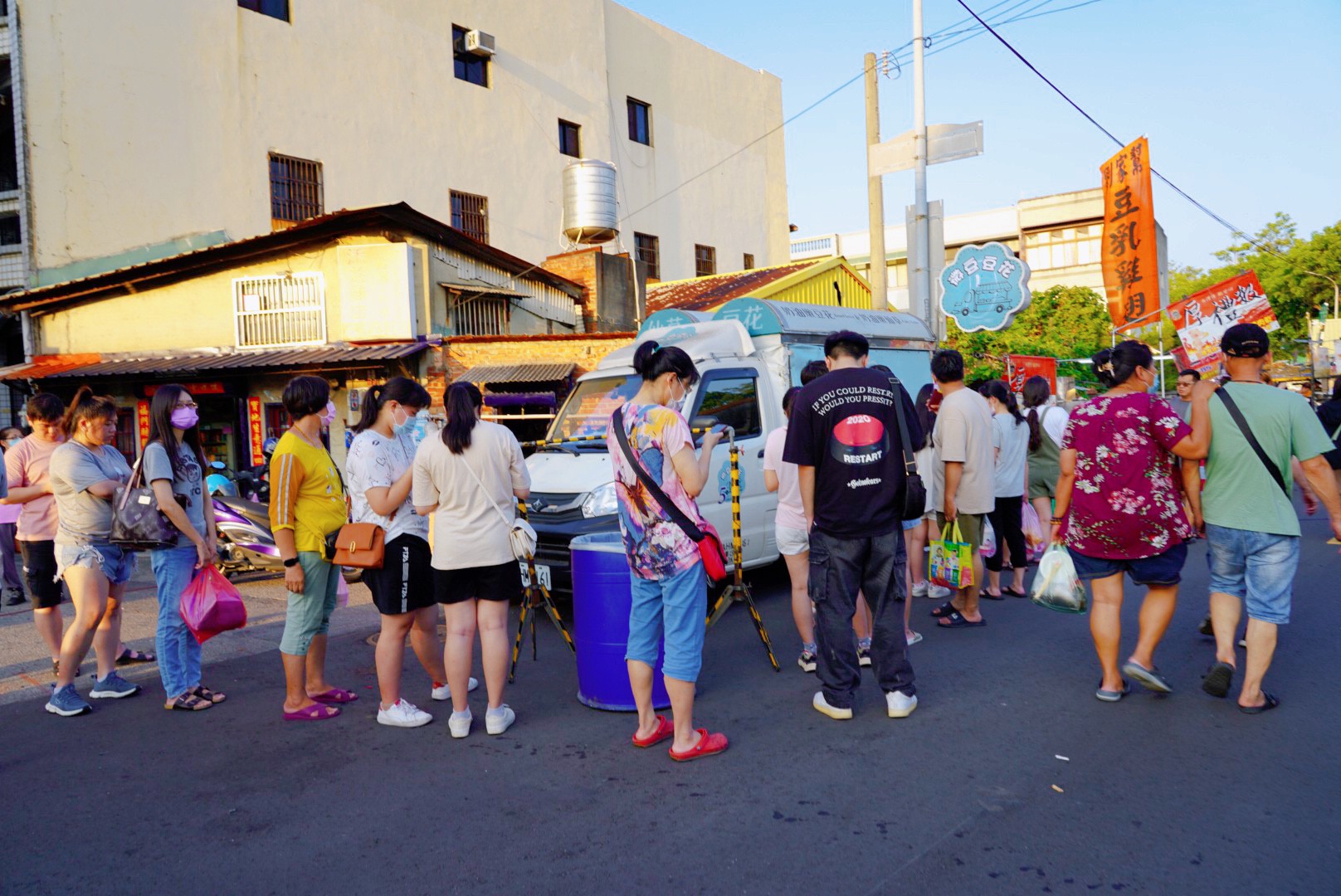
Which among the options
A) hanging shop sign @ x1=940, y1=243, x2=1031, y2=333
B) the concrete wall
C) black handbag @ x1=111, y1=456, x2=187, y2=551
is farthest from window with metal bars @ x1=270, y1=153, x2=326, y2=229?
black handbag @ x1=111, y1=456, x2=187, y2=551

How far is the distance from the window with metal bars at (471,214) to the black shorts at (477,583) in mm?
19323

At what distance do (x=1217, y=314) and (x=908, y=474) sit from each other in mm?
8761

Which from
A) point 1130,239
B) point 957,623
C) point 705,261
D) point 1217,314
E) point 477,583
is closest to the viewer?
point 477,583

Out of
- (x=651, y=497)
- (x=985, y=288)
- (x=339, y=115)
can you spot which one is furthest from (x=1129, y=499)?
(x=339, y=115)

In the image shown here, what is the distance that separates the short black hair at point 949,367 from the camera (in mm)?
6348

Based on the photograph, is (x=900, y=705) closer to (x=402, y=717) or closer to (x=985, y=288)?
(x=402, y=717)

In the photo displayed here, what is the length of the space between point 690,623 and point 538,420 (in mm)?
11824

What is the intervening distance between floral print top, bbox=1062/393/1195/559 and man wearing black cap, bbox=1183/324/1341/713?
0.20m

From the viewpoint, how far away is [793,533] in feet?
17.9

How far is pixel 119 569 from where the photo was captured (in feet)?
17.6

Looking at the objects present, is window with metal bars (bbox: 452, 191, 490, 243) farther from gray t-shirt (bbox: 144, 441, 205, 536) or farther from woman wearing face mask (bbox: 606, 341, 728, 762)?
woman wearing face mask (bbox: 606, 341, 728, 762)

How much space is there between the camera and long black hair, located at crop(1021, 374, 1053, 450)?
781cm

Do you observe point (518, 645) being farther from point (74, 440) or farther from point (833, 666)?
point (74, 440)

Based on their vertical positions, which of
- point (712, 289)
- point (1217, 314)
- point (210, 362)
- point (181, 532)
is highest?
point (712, 289)
